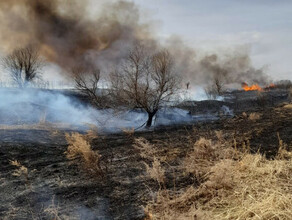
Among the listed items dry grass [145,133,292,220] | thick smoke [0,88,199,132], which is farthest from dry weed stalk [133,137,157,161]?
thick smoke [0,88,199,132]

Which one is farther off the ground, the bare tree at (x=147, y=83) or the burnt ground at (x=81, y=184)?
the bare tree at (x=147, y=83)

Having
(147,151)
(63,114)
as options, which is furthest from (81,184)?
(63,114)

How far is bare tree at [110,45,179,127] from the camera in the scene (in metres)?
16.0

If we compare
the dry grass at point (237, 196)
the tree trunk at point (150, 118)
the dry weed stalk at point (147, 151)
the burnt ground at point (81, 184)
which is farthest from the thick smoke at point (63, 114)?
the dry grass at point (237, 196)

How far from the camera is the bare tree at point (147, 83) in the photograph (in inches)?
631

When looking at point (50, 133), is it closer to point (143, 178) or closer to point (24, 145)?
point (24, 145)

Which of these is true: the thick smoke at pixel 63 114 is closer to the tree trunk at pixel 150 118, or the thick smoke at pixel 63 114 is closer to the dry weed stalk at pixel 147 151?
the tree trunk at pixel 150 118

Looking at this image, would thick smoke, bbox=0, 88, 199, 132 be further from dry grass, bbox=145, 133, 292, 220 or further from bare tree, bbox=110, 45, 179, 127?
dry grass, bbox=145, 133, 292, 220

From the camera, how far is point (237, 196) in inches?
165

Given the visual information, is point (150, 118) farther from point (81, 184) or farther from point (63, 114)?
point (81, 184)

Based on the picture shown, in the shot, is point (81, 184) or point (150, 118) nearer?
point (81, 184)

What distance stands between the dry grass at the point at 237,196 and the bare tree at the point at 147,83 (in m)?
10.8

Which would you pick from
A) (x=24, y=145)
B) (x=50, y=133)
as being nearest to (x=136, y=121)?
(x=50, y=133)

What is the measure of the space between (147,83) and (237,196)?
A: 12287 millimetres
